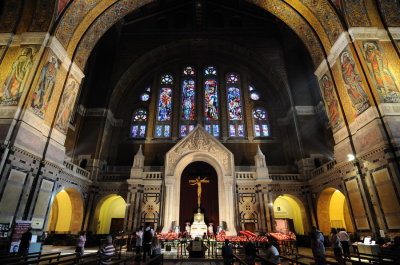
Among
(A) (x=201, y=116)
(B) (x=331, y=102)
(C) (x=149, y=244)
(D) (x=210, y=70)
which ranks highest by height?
(D) (x=210, y=70)

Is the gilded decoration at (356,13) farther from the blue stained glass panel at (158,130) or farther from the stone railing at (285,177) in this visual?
the blue stained glass panel at (158,130)

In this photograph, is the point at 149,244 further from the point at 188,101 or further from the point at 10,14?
the point at 188,101

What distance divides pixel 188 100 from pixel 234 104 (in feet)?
16.1

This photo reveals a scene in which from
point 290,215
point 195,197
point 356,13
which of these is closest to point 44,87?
point 195,197

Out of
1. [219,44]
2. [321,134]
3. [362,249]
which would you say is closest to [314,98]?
[321,134]

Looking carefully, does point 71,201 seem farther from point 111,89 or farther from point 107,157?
point 111,89

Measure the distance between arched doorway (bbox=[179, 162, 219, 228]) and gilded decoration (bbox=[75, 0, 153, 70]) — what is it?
11366mm

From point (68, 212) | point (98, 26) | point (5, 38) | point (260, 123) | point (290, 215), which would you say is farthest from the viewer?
point (260, 123)

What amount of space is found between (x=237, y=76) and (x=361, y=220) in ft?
60.6

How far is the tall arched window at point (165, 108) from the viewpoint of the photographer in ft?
74.9

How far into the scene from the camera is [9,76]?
37.3ft

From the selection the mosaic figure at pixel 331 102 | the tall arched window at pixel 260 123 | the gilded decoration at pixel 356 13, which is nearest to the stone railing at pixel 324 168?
the mosaic figure at pixel 331 102

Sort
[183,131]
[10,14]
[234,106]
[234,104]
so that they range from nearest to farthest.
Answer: [10,14]
[183,131]
[234,106]
[234,104]

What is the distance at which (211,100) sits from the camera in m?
24.1
